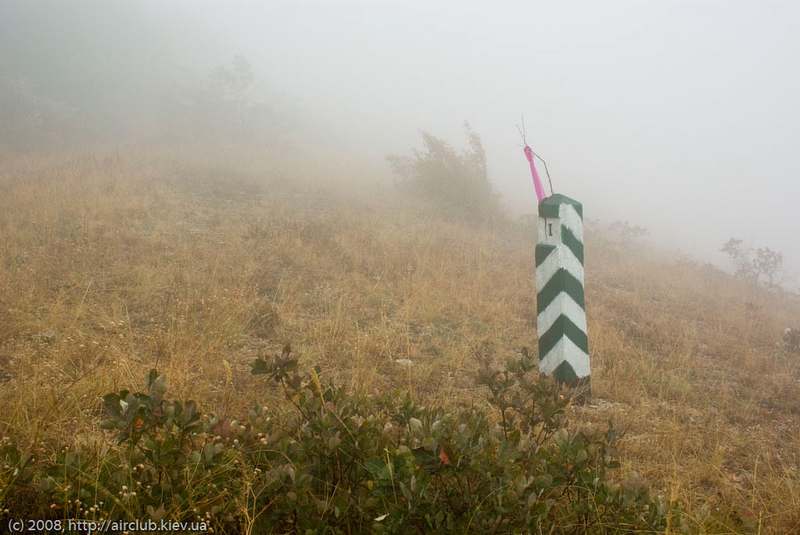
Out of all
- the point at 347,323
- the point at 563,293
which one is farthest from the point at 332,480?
the point at 347,323

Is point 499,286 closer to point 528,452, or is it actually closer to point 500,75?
point 528,452

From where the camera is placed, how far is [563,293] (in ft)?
11.2

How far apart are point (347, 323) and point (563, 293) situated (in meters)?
1.92

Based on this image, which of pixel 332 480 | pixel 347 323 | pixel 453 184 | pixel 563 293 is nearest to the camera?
pixel 332 480

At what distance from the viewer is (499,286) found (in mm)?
6387

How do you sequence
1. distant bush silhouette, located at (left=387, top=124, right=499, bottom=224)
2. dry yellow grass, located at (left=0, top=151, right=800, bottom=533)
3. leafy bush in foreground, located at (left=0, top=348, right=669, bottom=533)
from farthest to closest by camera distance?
distant bush silhouette, located at (left=387, top=124, right=499, bottom=224) < dry yellow grass, located at (left=0, top=151, right=800, bottom=533) < leafy bush in foreground, located at (left=0, top=348, right=669, bottom=533)

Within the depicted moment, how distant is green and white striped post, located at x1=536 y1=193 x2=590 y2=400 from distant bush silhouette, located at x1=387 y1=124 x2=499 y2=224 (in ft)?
24.8

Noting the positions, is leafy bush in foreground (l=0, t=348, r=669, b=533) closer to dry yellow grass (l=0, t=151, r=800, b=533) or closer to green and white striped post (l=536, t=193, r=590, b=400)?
dry yellow grass (l=0, t=151, r=800, b=533)

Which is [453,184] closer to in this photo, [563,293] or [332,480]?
[563,293]

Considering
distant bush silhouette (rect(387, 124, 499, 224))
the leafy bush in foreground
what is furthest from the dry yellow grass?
distant bush silhouette (rect(387, 124, 499, 224))

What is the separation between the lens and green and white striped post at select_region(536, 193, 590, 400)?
3.43m

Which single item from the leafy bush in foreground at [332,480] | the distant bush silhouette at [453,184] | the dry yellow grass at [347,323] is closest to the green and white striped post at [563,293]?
the dry yellow grass at [347,323]

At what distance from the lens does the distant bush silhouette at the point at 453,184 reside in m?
11.6

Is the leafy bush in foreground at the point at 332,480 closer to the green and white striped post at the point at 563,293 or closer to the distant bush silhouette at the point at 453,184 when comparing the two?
the green and white striped post at the point at 563,293
